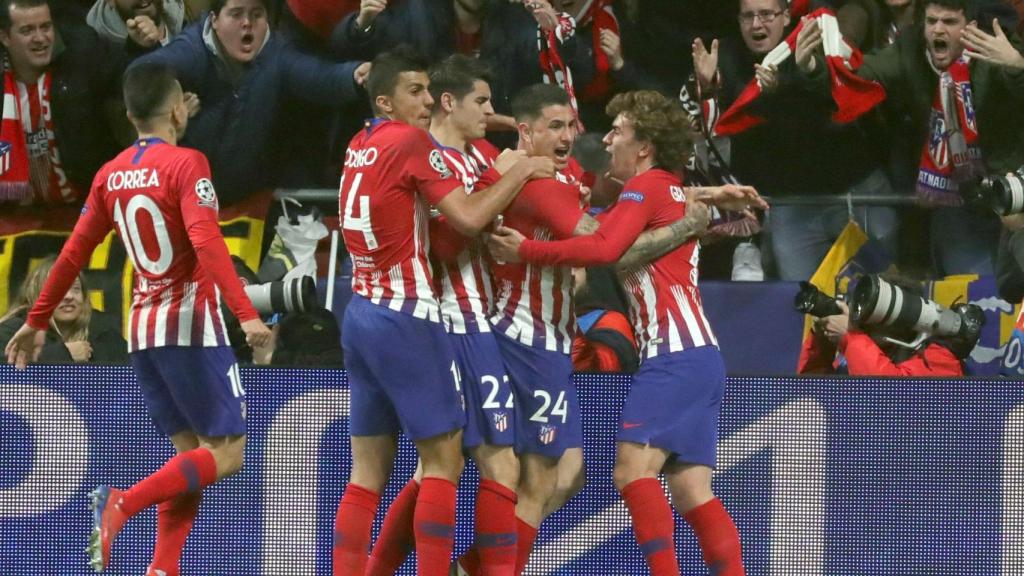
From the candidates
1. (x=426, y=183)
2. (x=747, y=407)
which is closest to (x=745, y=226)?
(x=747, y=407)

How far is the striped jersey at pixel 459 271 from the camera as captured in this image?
537 cm

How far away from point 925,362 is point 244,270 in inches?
119

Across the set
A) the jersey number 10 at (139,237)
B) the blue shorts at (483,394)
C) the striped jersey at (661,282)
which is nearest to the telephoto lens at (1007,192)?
the striped jersey at (661,282)

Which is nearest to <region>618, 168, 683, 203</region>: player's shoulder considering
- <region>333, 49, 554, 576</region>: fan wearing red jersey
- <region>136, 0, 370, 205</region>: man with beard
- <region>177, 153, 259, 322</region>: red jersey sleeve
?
<region>333, 49, 554, 576</region>: fan wearing red jersey

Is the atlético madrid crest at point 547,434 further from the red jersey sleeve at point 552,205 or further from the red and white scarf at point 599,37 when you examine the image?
the red and white scarf at point 599,37

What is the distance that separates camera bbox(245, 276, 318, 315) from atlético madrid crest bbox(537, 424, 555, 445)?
168cm

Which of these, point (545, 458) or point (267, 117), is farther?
point (267, 117)

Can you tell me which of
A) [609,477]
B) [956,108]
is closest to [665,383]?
[609,477]

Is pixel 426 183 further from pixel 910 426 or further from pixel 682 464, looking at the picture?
pixel 910 426

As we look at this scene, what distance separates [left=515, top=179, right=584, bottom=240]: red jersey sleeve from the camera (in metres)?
5.41

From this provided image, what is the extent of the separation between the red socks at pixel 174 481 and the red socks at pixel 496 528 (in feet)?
3.16

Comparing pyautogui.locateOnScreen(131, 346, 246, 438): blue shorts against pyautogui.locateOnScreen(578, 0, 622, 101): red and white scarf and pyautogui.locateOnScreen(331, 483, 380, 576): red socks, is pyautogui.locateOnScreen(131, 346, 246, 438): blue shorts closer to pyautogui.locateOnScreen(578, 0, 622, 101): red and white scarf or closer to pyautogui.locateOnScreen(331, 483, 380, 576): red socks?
pyautogui.locateOnScreen(331, 483, 380, 576): red socks

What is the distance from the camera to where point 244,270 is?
282 inches

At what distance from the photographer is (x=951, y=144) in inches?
289
